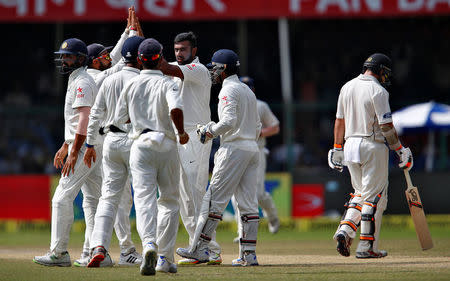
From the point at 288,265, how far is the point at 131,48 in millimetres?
2896

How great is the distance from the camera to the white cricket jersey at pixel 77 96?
31.2 ft

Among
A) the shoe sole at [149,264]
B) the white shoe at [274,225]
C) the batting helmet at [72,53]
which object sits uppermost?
the batting helmet at [72,53]

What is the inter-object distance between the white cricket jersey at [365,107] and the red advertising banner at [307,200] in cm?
697

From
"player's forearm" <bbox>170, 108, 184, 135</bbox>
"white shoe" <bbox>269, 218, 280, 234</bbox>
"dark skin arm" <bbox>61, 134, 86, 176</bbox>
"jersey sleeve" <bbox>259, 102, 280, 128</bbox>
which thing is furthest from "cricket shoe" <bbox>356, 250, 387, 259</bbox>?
"white shoe" <bbox>269, 218, 280, 234</bbox>

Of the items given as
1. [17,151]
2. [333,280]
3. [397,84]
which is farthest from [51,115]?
[333,280]

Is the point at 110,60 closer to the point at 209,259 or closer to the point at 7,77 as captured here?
the point at 209,259

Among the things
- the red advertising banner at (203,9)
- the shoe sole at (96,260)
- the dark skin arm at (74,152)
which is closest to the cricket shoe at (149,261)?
the shoe sole at (96,260)

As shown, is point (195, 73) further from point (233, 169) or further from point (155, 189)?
point (155, 189)

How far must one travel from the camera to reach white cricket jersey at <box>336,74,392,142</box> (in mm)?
10375

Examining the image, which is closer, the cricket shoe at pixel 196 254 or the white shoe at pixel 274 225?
the cricket shoe at pixel 196 254

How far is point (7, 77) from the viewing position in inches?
904

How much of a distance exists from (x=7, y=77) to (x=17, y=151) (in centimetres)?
340

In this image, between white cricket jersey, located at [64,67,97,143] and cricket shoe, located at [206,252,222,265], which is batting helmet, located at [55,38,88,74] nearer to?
white cricket jersey, located at [64,67,97,143]

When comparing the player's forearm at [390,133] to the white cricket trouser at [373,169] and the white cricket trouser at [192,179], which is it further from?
the white cricket trouser at [192,179]
